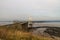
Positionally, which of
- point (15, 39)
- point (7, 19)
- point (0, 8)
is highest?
point (0, 8)

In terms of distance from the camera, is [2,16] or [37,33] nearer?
[37,33]

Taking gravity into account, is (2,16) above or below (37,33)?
above

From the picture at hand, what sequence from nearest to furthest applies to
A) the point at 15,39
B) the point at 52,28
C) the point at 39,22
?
the point at 15,39, the point at 52,28, the point at 39,22

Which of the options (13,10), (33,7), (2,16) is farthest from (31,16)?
(2,16)

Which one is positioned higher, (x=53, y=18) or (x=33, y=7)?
(x=33, y=7)

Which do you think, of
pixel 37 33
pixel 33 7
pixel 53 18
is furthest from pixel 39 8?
pixel 37 33

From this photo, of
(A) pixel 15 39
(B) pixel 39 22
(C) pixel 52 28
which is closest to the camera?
(A) pixel 15 39

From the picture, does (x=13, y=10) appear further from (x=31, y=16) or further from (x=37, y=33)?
(x=37, y=33)

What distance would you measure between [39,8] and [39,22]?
0.15 m

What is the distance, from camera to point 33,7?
129cm

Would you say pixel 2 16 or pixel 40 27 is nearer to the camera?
pixel 40 27

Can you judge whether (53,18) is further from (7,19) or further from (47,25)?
(7,19)

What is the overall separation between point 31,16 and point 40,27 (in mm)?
192

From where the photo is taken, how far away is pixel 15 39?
3.17 ft
